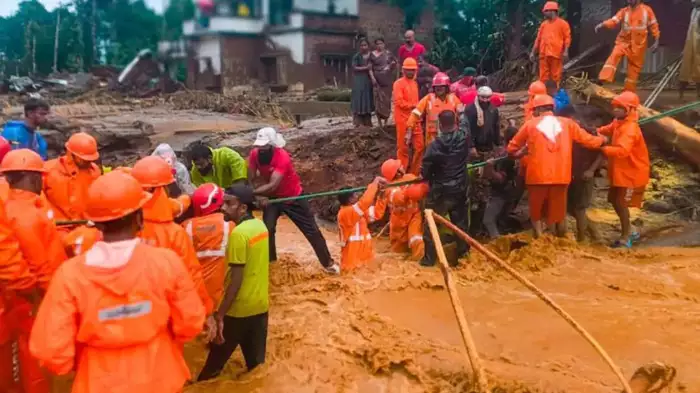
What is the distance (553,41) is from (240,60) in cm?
1513

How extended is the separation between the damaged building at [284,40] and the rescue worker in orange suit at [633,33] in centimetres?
1341

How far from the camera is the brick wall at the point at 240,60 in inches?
899

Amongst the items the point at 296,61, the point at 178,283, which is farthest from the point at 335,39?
the point at 178,283

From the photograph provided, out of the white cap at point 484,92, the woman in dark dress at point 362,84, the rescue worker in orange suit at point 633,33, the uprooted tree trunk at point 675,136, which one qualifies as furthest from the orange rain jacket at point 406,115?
the rescue worker in orange suit at point 633,33

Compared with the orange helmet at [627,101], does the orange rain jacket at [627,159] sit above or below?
below

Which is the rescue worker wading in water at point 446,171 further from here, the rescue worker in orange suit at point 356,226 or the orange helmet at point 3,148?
the orange helmet at point 3,148

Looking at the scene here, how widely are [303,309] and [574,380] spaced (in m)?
2.38

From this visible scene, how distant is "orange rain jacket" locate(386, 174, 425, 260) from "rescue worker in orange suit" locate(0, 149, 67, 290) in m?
3.89

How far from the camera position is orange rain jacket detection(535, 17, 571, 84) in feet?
32.9

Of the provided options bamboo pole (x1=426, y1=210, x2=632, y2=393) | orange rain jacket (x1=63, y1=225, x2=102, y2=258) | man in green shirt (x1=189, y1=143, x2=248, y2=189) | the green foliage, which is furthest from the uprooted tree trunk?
the green foliage

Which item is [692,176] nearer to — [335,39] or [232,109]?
[232,109]

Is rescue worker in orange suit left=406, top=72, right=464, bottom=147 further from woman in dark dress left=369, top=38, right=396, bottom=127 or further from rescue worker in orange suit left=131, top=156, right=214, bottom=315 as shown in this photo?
rescue worker in orange suit left=131, top=156, right=214, bottom=315

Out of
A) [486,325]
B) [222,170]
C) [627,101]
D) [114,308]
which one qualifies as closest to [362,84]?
[627,101]

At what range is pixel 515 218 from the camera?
28.3 ft
